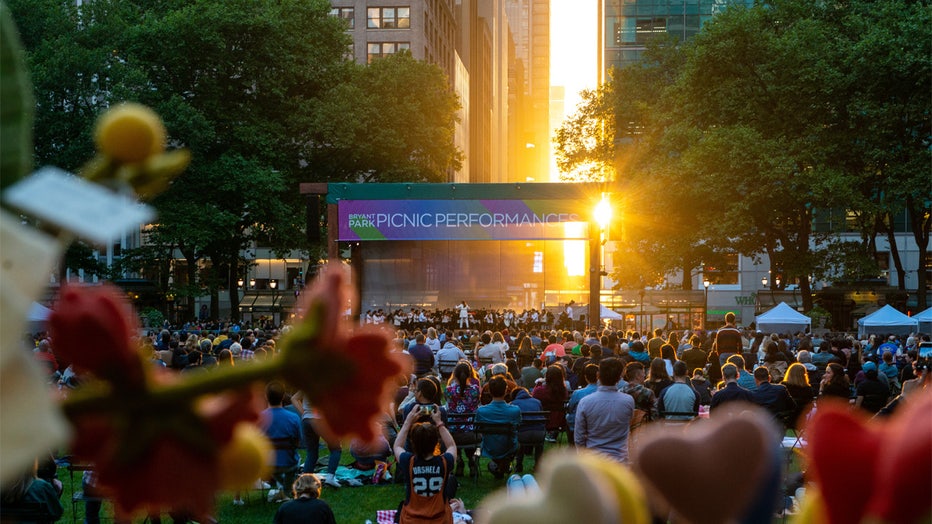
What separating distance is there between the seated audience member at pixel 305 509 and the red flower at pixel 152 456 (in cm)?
706

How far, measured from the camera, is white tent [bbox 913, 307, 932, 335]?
86.1ft

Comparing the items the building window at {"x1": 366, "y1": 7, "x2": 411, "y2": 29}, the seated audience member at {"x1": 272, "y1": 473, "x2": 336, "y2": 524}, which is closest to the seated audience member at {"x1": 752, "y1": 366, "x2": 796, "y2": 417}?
the seated audience member at {"x1": 272, "y1": 473, "x2": 336, "y2": 524}

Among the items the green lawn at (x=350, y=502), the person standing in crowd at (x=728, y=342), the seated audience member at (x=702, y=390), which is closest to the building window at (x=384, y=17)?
the person standing in crowd at (x=728, y=342)

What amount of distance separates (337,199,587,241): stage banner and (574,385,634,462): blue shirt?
17182mm

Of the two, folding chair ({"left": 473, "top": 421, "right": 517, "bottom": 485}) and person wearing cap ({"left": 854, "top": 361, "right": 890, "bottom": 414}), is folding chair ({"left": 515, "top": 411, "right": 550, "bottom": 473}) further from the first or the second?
person wearing cap ({"left": 854, "top": 361, "right": 890, "bottom": 414})

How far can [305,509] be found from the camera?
7305mm

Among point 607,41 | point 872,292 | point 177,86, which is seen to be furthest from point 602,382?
point 607,41

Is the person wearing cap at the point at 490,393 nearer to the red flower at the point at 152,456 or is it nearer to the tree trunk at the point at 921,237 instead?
the red flower at the point at 152,456

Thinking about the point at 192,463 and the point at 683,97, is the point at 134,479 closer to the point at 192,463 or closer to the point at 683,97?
the point at 192,463

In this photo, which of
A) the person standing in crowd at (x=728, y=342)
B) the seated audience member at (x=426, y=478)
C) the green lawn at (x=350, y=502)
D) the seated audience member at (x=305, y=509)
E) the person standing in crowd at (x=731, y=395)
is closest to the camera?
the seated audience member at (x=305, y=509)

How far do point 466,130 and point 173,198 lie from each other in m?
63.0

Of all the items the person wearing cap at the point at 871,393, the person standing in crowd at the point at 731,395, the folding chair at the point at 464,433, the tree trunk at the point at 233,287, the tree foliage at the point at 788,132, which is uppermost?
the tree foliage at the point at 788,132

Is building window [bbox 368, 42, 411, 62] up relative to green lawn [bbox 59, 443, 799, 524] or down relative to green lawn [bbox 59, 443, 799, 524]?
up

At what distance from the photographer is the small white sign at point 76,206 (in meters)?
0.47
